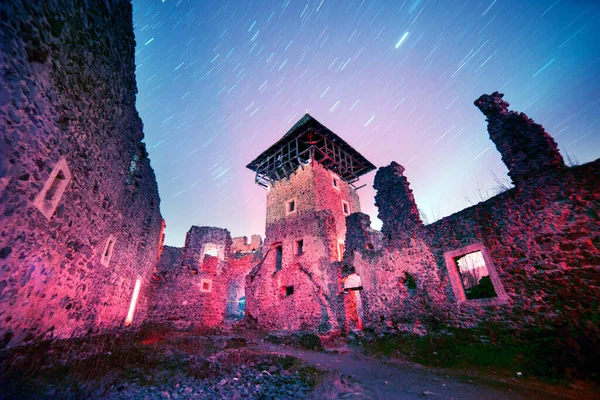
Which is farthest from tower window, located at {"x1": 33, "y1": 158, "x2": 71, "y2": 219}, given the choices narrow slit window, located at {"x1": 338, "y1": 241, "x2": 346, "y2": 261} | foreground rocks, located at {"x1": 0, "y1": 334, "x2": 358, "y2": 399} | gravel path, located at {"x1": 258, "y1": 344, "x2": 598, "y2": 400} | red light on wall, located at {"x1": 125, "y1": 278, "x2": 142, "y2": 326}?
narrow slit window, located at {"x1": 338, "y1": 241, "x2": 346, "y2": 261}

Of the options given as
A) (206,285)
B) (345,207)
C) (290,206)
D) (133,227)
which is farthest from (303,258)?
(133,227)

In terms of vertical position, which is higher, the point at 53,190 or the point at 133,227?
the point at 133,227

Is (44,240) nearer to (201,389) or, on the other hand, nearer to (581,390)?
(201,389)

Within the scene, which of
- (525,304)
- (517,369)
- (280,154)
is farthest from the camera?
(280,154)

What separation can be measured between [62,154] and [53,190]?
553 millimetres

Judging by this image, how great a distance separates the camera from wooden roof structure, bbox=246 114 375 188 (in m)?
18.9

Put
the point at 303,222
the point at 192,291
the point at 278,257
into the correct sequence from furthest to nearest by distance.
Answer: the point at 278,257
the point at 303,222
the point at 192,291

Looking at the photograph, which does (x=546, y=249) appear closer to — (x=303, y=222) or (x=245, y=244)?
(x=303, y=222)

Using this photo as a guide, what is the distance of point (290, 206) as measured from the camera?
17906 mm

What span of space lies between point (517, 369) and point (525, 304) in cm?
147

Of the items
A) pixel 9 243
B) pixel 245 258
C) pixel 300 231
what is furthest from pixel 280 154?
pixel 9 243

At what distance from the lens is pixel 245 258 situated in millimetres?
24500

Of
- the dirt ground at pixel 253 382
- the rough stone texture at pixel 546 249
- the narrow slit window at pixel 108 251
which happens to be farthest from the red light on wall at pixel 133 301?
the rough stone texture at pixel 546 249

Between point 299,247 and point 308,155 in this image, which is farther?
point 308,155
